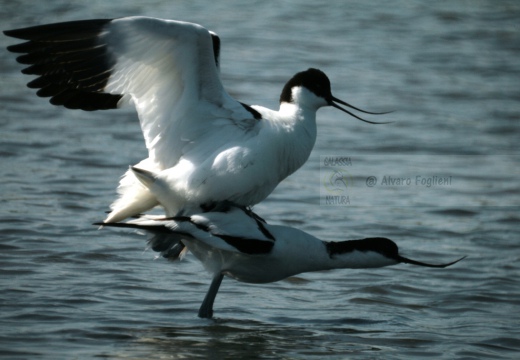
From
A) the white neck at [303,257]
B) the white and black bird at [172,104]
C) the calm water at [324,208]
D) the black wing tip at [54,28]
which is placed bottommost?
the calm water at [324,208]

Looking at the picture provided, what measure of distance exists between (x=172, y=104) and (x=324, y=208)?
312 centimetres

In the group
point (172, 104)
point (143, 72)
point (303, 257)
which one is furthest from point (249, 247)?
point (143, 72)

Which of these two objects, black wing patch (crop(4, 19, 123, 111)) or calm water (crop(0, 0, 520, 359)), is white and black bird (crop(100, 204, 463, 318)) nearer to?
calm water (crop(0, 0, 520, 359))

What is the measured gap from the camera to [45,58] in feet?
21.9

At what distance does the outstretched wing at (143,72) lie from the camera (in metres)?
6.52

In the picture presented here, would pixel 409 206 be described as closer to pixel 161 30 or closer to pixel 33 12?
pixel 161 30

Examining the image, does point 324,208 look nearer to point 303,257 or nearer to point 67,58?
point 303,257

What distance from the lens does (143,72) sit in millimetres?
6738

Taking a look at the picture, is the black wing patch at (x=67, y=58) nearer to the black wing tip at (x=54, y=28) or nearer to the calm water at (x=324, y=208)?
the black wing tip at (x=54, y=28)

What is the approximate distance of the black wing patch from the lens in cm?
660

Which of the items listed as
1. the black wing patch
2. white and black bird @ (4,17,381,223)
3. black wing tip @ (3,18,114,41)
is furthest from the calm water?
black wing tip @ (3,18,114,41)

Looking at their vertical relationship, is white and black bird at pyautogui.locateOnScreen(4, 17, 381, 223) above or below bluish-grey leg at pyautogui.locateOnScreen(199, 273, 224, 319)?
above

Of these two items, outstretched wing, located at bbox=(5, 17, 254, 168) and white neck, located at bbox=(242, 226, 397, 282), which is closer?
outstretched wing, located at bbox=(5, 17, 254, 168)

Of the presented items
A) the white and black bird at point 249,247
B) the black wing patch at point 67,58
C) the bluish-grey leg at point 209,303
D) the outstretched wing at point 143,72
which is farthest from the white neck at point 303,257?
the black wing patch at point 67,58
